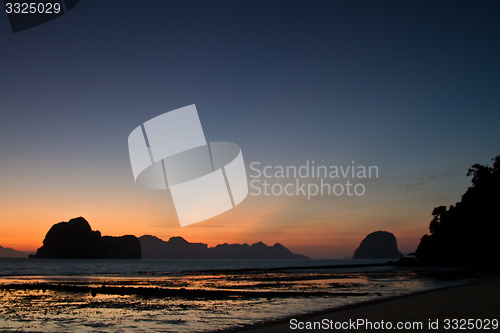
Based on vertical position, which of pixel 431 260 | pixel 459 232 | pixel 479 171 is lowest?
pixel 431 260

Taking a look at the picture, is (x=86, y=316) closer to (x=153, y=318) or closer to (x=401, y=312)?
(x=153, y=318)

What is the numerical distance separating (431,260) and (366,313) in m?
93.1

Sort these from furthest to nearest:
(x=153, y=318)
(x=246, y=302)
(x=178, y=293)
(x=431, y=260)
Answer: (x=431, y=260), (x=178, y=293), (x=246, y=302), (x=153, y=318)

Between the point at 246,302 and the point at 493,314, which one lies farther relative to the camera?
the point at 246,302

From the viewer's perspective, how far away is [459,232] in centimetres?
8406

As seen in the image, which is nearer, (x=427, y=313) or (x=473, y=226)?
(x=427, y=313)

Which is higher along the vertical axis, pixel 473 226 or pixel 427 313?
pixel 473 226

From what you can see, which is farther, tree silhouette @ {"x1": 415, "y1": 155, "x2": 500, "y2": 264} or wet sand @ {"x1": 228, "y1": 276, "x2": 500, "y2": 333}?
tree silhouette @ {"x1": 415, "y1": 155, "x2": 500, "y2": 264}

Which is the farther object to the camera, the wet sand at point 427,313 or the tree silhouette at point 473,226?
the tree silhouette at point 473,226

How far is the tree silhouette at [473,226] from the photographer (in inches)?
2936

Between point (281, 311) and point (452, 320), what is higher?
point (452, 320)

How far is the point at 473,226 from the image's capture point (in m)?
79.2

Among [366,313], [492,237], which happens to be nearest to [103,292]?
[366,313]

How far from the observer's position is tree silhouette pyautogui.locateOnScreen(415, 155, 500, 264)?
245 ft
